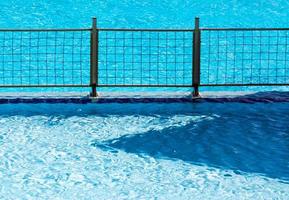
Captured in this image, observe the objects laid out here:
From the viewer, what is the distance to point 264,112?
1027 centimetres

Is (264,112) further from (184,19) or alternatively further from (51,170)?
(184,19)

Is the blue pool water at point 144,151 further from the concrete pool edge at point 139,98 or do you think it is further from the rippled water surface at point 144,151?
the concrete pool edge at point 139,98

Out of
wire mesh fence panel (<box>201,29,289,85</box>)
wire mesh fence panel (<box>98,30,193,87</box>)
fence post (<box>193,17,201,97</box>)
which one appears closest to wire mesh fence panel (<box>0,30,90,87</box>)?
wire mesh fence panel (<box>98,30,193,87</box>)

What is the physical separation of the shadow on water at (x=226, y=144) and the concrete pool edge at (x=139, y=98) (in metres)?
1.12

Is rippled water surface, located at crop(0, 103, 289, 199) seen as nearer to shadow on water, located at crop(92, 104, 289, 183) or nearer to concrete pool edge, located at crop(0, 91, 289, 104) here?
shadow on water, located at crop(92, 104, 289, 183)

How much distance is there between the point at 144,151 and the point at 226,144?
931mm

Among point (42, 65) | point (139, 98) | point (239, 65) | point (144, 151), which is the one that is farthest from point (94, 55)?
point (239, 65)

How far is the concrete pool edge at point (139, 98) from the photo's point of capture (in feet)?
36.0

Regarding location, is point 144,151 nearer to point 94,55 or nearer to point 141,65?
point 94,55

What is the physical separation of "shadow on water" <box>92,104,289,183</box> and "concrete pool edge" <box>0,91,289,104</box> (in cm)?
112

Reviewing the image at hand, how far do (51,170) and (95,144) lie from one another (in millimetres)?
1134

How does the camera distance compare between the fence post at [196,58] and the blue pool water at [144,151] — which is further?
the fence post at [196,58]

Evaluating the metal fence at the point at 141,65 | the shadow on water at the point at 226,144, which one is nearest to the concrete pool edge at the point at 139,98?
the shadow on water at the point at 226,144

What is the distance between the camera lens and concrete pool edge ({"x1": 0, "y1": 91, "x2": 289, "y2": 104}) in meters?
11.0
